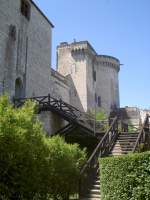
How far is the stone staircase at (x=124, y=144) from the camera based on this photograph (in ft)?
52.0

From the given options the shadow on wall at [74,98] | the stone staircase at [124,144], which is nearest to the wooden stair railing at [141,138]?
the stone staircase at [124,144]

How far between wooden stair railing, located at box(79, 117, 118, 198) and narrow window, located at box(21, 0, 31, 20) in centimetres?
1059

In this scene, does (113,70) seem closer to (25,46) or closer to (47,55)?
(47,55)

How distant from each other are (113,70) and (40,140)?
43.6m

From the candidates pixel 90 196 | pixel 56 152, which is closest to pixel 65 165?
pixel 56 152

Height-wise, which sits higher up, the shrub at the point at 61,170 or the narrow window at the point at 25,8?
the narrow window at the point at 25,8

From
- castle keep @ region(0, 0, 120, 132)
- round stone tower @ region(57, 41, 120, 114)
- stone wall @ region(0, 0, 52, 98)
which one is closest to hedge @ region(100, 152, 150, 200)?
castle keep @ region(0, 0, 120, 132)

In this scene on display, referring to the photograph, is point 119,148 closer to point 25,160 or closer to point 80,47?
point 25,160

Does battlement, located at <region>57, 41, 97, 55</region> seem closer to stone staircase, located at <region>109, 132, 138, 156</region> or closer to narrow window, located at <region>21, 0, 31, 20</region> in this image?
narrow window, located at <region>21, 0, 31, 20</region>

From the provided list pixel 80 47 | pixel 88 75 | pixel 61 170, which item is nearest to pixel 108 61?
pixel 88 75

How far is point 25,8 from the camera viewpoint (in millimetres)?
24031

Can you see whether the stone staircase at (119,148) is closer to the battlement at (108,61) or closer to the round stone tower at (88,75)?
the round stone tower at (88,75)

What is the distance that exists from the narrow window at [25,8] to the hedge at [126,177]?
51.6 ft

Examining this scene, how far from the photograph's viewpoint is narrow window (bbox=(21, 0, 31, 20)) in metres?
23.7
